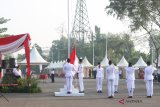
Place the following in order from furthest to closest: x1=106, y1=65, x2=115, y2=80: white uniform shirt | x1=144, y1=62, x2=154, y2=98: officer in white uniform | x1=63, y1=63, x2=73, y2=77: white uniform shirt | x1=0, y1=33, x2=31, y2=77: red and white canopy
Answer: x1=0, y1=33, x2=31, y2=77: red and white canopy < x1=63, y1=63, x2=73, y2=77: white uniform shirt < x1=144, y1=62, x2=154, y2=98: officer in white uniform < x1=106, y1=65, x2=115, y2=80: white uniform shirt

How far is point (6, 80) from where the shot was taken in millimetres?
26359

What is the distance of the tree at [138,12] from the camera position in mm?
47688

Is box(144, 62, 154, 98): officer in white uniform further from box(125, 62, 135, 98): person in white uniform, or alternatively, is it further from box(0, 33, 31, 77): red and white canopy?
box(0, 33, 31, 77): red and white canopy

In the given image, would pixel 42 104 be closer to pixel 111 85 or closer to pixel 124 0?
pixel 111 85

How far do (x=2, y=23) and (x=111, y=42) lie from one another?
141 ft

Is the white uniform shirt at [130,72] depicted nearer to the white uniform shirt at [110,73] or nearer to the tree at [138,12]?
the white uniform shirt at [110,73]

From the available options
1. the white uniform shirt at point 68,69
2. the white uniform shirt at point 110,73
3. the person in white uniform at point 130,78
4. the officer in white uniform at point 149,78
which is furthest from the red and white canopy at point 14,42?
the officer in white uniform at point 149,78

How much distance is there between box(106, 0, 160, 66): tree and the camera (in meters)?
47.7

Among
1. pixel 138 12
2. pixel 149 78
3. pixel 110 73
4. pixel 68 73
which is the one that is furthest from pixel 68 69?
pixel 138 12

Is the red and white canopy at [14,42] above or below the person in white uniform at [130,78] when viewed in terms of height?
above

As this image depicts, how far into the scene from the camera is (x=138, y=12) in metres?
48.9

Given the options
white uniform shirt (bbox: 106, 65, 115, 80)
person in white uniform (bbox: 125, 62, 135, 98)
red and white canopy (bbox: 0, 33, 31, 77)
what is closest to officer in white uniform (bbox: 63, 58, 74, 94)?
white uniform shirt (bbox: 106, 65, 115, 80)

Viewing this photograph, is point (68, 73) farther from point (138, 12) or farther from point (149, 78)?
point (138, 12)

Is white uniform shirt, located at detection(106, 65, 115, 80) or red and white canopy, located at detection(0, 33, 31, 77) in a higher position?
red and white canopy, located at detection(0, 33, 31, 77)
